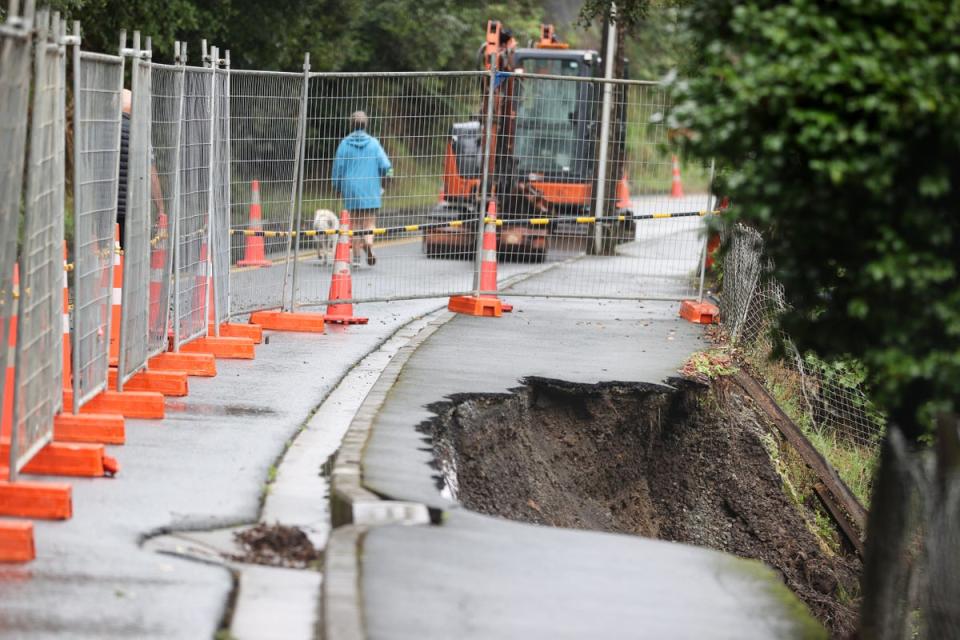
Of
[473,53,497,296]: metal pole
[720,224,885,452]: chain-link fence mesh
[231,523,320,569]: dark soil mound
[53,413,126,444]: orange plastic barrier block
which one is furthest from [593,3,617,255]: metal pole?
[231,523,320,569]: dark soil mound

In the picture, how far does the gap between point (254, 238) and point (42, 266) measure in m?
5.81

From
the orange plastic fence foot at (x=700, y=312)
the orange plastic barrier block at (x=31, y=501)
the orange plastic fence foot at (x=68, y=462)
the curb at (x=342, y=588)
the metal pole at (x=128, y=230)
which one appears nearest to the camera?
the curb at (x=342, y=588)

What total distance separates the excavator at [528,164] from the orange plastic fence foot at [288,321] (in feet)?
6.06

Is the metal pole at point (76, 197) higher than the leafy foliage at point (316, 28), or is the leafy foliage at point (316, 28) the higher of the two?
the leafy foliage at point (316, 28)

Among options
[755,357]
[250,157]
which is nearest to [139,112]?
[250,157]

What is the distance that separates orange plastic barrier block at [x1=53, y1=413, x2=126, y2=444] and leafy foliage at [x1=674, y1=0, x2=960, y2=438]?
3.95 meters

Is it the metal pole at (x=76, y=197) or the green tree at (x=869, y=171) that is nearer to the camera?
the green tree at (x=869, y=171)

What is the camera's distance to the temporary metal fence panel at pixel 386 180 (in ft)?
43.8

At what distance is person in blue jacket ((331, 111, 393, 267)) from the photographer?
Answer: 1334 cm

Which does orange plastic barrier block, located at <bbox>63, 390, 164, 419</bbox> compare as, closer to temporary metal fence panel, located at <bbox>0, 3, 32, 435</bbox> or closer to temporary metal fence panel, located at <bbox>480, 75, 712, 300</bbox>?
temporary metal fence panel, located at <bbox>0, 3, 32, 435</bbox>

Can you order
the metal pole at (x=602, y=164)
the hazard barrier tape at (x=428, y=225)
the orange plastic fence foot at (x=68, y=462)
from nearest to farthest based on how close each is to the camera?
the orange plastic fence foot at (x=68, y=462) → the hazard barrier tape at (x=428, y=225) → the metal pole at (x=602, y=164)

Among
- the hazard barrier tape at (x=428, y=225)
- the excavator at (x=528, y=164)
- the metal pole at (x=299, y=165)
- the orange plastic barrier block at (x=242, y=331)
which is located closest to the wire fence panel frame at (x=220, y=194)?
the orange plastic barrier block at (x=242, y=331)

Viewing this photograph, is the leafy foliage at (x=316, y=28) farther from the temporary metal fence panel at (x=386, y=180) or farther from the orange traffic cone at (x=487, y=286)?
the orange traffic cone at (x=487, y=286)

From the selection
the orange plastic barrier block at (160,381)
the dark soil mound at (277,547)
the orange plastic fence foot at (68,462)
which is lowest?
the dark soil mound at (277,547)
